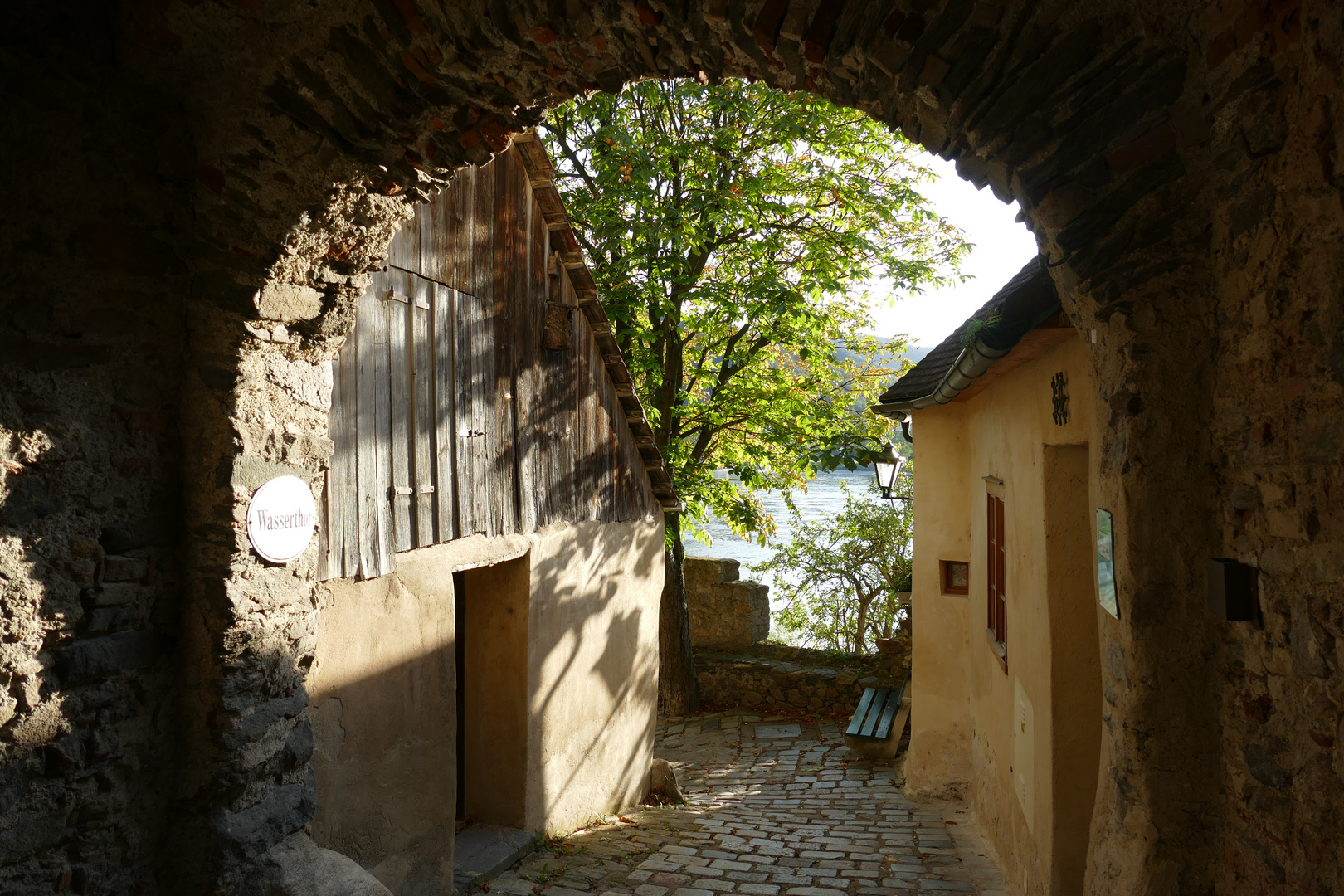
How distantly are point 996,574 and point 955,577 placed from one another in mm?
1606

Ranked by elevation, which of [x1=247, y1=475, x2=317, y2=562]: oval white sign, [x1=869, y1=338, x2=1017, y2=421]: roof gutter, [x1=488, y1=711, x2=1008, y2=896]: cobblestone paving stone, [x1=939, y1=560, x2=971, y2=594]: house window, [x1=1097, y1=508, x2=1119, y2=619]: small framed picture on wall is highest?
[x1=869, y1=338, x2=1017, y2=421]: roof gutter

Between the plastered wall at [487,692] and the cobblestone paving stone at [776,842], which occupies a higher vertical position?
the plastered wall at [487,692]

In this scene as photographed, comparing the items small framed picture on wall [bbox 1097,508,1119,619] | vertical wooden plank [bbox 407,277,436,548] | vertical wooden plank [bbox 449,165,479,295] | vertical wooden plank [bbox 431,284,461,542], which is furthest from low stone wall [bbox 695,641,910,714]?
small framed picture on wall [bbox 1097,508,1119,619]

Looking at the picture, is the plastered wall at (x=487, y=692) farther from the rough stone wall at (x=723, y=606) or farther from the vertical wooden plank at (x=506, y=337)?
the rough stone wall at (x=723, y=606)

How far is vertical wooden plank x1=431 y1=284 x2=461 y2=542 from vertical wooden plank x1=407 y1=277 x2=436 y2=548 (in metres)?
0.04

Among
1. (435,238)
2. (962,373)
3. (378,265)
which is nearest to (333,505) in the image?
(378,265)

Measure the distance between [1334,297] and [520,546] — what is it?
4937 mm

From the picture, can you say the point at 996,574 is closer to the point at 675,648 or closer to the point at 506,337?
the point at 506,337

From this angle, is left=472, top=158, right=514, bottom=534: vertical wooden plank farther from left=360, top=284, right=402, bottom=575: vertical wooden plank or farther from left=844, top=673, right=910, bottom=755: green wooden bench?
left=844, top=673, right=910, bottom=755: green wooden bench

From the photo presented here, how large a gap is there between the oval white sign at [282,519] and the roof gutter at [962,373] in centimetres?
291

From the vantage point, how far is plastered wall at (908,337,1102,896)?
4348 millimetres

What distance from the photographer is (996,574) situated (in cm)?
684

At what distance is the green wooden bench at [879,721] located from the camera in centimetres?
960

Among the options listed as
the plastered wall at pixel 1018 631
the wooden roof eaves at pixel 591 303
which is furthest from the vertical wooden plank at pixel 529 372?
the plastered wall at pixel 1018 631
